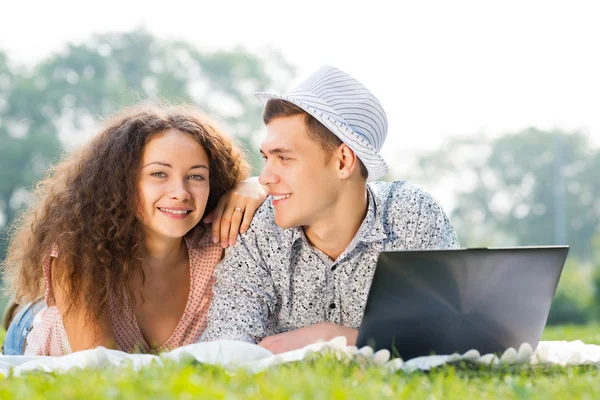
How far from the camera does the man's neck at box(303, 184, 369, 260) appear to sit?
159 inches

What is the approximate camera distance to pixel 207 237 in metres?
4.42

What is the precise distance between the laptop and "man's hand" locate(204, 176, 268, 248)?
142 cm

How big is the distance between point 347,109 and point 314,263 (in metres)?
0.85

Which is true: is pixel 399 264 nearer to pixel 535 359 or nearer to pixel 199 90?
pixel 535 359

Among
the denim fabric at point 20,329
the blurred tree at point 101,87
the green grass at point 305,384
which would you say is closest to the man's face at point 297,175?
the green grass at point 305,384

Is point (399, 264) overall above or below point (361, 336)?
above

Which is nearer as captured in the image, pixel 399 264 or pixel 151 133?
pixel 399 264

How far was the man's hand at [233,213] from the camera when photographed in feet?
13.7

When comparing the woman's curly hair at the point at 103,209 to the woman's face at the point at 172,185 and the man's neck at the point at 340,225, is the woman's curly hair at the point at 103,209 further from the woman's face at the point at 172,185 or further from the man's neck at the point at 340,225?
the man's neck at the point at 340,225

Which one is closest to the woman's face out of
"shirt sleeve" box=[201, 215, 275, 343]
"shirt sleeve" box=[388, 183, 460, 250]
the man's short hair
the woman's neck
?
the woman's neck

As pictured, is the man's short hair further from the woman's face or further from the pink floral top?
the pink floral top

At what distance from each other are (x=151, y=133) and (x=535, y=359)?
234 cm

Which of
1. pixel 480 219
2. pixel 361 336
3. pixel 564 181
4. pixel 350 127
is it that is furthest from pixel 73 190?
pixel 564 181

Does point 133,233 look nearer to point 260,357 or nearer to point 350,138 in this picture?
point 350,138
